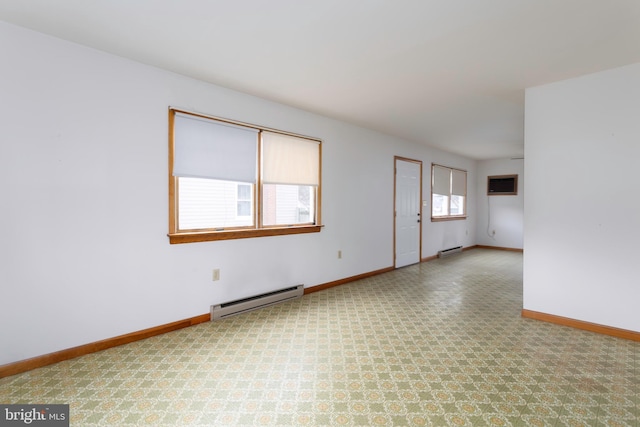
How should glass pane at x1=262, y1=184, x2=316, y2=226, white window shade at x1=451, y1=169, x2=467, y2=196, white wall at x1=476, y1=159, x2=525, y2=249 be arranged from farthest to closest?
white wall at x1=476, y1=159, x2=525, y2=249 → white window shade at x1=451, y1=169, x2=467, y2=196 → glass pane at x1=262, y1=184, x2=316, y2=226

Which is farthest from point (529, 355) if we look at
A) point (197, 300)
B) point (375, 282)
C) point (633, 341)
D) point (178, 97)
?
point (178, 97)

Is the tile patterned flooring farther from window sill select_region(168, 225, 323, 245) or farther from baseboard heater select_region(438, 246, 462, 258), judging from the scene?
baseboard heater select_region(438, 246, 462, 258)

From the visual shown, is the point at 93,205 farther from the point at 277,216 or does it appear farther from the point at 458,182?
the point at 458,182

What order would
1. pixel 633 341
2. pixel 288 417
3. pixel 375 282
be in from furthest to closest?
pixel 375 282 < pixel 633 341 < pixel 288 417

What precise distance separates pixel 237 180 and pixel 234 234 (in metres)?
0.61

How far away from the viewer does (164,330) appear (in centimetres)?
304

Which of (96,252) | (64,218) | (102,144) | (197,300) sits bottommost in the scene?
(197,300)

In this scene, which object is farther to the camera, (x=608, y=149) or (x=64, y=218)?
(x=608, y=149)

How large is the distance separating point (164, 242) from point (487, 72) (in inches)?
138

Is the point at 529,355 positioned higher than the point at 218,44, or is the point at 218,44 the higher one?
the point at 218,44

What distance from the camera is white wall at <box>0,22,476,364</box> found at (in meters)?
2.32

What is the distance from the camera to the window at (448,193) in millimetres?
7172

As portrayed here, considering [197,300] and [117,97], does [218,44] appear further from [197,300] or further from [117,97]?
[197,300]

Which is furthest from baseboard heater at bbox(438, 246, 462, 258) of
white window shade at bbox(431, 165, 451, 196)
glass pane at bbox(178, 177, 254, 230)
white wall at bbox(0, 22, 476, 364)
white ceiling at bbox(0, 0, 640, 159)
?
glass pane at bbox(178, 177, 254, 230)
